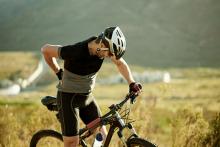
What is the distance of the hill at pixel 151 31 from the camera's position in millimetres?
→ 157750

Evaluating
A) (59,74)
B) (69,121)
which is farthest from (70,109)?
(59,74)

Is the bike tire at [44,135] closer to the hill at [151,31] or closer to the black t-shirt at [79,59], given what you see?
the black t-shirt at [79,59]

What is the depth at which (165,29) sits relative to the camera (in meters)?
184

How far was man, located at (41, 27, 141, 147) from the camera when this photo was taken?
5.74m

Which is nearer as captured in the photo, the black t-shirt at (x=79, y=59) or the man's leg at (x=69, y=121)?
the black t-shirt at (x=79, y=59)

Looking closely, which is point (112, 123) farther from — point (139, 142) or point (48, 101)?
point (48, 101)

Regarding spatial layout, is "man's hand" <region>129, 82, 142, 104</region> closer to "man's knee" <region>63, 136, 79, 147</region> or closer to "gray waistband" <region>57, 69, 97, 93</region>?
"gray waistband" <region>57, 69, 97, 93</region>

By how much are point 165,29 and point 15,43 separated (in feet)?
172

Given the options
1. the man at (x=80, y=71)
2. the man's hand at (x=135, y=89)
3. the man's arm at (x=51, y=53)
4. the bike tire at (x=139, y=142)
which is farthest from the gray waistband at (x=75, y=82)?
the bike tire at (x=139, y=142)

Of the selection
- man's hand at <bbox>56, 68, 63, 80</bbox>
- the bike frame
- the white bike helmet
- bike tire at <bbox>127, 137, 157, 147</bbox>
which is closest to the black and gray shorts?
the bike frame

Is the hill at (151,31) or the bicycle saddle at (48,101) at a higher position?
the hill at (151,31)

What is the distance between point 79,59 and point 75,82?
0.33 m

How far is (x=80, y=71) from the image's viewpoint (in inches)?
239

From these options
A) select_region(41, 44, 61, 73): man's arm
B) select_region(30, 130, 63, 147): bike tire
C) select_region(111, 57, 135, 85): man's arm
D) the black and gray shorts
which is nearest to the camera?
select_region(41, 44, 61, 73): man's arm
